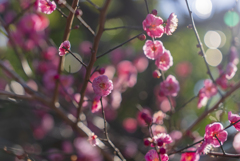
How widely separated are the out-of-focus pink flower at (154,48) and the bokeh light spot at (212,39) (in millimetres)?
1722

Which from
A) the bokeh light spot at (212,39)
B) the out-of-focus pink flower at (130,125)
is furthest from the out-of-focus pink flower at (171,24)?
the bokeh light spot at (212,39)

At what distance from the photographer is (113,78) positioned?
229cm

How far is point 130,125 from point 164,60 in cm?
125

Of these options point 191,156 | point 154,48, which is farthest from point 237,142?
point 154,48

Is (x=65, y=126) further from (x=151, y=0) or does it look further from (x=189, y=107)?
(x=151, y=0)

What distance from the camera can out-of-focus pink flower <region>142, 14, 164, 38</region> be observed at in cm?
95

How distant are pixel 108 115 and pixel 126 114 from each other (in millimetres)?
222

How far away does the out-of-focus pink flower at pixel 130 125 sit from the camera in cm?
229

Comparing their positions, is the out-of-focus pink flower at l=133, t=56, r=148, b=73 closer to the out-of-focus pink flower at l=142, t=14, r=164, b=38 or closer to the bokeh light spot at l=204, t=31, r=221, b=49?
the bokeh light spot at l=204, t=31, r=221, b=49

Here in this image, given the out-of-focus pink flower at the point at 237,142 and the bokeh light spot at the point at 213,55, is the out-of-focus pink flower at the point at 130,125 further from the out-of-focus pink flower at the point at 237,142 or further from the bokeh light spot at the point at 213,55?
the bokeh light spot at the point at 213,55

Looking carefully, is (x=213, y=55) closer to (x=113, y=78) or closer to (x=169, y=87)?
(x=113, y=78)

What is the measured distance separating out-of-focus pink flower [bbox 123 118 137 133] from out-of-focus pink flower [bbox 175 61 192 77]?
2.62 ft

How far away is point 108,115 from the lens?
7.66ft

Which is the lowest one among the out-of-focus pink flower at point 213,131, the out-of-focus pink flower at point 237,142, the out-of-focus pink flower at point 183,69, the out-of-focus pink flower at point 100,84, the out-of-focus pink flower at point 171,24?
the out-of-focus pink flower at point 213,131
